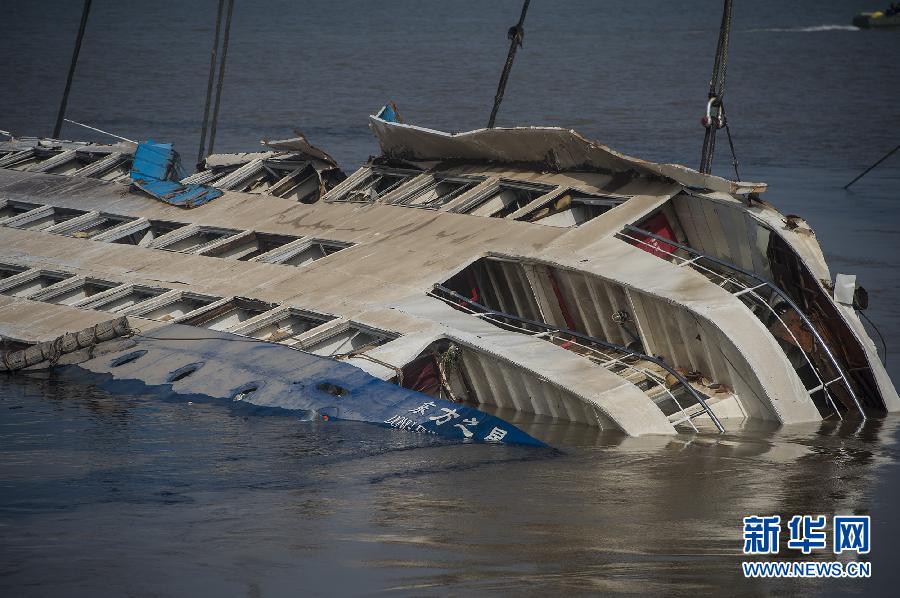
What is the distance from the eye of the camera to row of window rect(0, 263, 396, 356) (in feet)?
72.1

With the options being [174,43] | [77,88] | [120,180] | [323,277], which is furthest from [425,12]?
[323,277]

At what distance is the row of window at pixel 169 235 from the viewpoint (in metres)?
26.5

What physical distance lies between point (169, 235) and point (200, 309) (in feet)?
16.2

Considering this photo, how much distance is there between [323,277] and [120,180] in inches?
402

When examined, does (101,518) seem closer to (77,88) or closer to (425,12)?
(77,88)

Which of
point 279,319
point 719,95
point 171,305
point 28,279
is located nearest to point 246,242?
point 171,305

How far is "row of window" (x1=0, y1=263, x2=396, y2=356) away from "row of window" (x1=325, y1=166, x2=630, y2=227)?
15.3 ft

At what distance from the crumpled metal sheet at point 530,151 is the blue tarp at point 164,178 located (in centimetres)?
422

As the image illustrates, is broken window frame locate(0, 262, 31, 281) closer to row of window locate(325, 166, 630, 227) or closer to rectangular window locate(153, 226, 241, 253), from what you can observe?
rectangular window locate(153, 226, 241, 253)

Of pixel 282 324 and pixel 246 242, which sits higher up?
pixel 246 242

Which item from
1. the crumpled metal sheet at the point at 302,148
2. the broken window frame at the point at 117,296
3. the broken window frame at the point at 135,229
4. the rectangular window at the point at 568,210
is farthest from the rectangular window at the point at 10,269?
the rectangular window at the point at 568,210

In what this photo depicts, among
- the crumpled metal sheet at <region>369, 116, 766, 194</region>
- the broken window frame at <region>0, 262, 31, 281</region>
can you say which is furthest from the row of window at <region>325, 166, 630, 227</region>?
the broken window frame at <region>0, 262, 31, 281</region>

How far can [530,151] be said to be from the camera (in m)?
27.3

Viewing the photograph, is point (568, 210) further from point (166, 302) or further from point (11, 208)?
point (11, 208)
